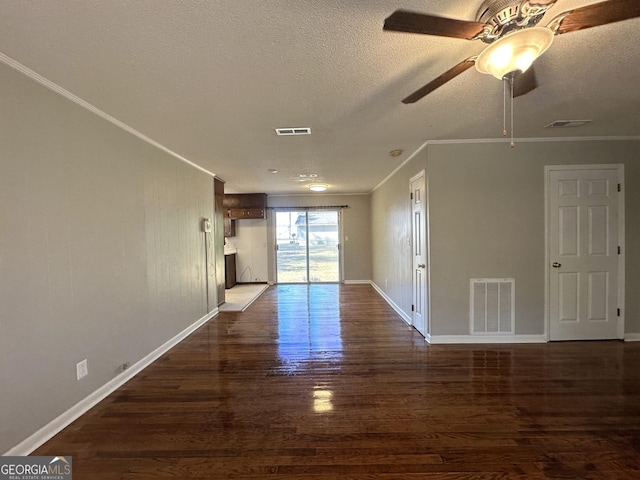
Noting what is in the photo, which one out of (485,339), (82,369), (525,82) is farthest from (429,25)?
(485,339)

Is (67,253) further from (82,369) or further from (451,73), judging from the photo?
(451,73)

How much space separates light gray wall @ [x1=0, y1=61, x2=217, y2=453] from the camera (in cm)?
172

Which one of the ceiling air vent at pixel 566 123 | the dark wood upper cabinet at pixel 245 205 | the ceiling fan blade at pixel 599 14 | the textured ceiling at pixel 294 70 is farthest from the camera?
the dark wood upper cabinet at pixel 245 205

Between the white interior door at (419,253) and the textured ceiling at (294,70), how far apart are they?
79 cm

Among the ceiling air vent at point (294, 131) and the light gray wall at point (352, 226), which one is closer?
the ceiling air vent at point (294, 131)

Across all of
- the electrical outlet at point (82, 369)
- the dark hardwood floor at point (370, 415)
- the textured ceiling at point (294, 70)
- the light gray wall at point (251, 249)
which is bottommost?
the dark hardwood floor at point (370, 415)

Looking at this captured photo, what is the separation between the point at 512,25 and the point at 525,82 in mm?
521

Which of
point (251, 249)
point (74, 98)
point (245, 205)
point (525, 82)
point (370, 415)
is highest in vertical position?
point (74, 98)

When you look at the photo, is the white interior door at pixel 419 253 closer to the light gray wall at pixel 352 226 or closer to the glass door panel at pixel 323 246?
the light gray wall at pixel 352 226

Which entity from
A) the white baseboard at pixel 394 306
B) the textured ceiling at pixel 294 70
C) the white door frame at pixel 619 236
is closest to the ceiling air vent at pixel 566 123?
the textured ceiling at pixel 294 70

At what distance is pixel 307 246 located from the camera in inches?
307

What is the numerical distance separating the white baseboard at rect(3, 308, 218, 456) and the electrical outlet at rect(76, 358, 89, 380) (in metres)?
0.18

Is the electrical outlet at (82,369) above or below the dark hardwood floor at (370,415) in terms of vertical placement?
above

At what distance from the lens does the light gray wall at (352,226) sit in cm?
770
